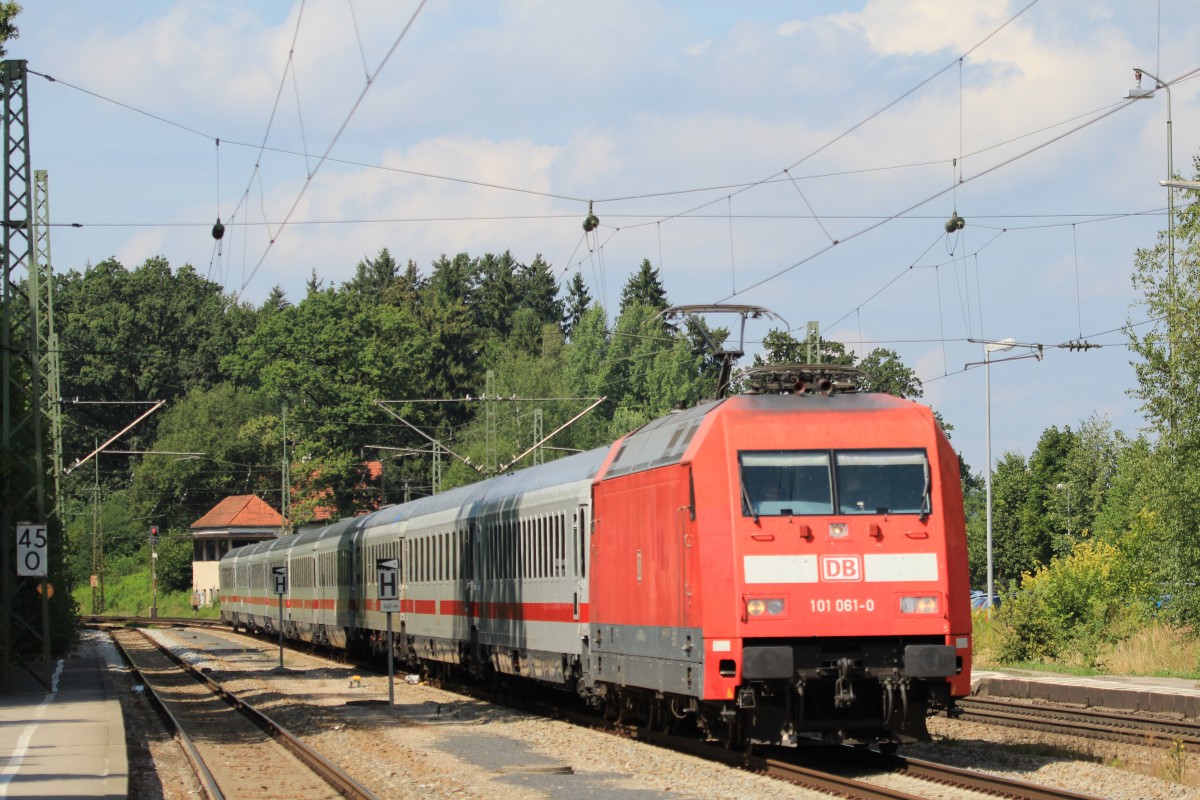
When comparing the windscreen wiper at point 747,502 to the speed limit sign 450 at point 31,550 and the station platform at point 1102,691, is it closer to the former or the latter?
the station platform at point 1102,691

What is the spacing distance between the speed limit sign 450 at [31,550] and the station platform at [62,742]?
2.13 m

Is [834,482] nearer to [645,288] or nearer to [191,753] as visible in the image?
[191,753]

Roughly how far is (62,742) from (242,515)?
83174 mm

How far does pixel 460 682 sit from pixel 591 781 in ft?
55.7

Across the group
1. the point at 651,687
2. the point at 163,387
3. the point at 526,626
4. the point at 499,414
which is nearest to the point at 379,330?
the point at 499,414

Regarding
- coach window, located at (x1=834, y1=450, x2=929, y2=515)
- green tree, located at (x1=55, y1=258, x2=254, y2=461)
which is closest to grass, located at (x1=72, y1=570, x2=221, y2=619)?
green tree, located at (x1=55, y1=258, x2=254, y2=461)

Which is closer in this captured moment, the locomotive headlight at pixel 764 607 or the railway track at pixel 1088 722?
the locomotive headlight at pixel 764 607

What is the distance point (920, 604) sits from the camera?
14.4 m

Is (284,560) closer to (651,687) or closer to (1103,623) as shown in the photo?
(1103,623)

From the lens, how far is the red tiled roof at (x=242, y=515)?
329 feet

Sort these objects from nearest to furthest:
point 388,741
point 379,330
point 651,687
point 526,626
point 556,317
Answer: point 651,687, point 388,741, point 526,626, point 379,330, point 556,317

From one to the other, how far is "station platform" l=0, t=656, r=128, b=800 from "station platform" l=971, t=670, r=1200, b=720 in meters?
12.8

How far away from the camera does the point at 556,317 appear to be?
5002 inches

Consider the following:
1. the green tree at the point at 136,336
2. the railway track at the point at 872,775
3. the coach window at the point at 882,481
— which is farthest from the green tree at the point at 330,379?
the coach window at the point at 882,481
